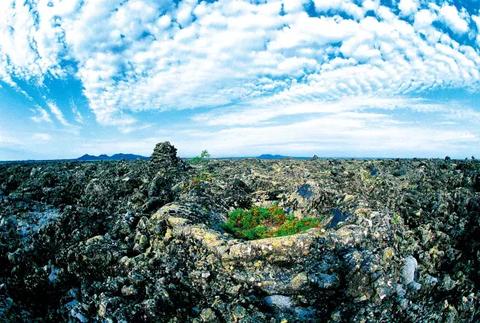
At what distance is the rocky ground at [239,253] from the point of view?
53.5 feet

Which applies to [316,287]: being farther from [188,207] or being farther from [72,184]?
[72,184]

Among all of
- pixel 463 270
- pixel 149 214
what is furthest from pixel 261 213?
pixel 463 270

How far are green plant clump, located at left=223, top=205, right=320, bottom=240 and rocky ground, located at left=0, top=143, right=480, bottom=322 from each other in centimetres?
90

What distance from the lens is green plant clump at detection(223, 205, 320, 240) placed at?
21.5 meters

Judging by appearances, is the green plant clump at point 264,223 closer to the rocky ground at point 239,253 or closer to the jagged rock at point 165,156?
the rocky ground at point 239,253

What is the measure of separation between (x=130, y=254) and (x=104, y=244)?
6.07 ft

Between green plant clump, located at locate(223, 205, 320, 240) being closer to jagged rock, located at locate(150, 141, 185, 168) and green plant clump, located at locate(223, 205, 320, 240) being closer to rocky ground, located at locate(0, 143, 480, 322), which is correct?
rocky ground, located at locate(0, 143, 480, 322)

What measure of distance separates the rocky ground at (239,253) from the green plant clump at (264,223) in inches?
35.3

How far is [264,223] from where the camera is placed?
2469 centimetres

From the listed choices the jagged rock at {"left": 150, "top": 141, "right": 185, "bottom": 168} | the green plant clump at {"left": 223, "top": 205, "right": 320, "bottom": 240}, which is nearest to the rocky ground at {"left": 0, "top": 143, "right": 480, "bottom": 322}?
the green plant clump at {"left": 223, "top": 205, "right": 320, "bottom": 240}

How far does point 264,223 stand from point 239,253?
7.75 meters

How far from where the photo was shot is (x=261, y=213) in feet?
84.4

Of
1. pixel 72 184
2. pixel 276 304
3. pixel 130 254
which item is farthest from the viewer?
pixel 72 184

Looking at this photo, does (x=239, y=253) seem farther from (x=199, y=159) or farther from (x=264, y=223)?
(x=199, y=159)
